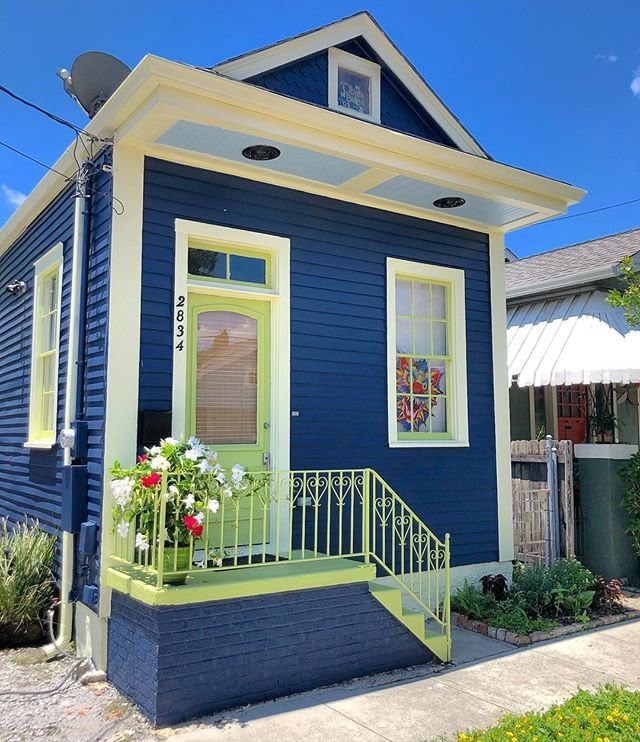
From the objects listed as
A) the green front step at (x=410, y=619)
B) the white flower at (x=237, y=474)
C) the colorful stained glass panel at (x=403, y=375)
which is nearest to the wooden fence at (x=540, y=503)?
the colorful stained glass panel at (x=403, y=375)

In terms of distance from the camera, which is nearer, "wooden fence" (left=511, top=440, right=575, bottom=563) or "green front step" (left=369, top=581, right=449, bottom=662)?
"green front step" (left=369, top=581, right=449, bottom=662)

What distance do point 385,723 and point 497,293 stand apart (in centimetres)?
471

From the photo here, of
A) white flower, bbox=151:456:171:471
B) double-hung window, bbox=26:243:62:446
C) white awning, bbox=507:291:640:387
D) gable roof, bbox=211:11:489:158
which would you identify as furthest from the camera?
white awning, bbox=507:291:640:387

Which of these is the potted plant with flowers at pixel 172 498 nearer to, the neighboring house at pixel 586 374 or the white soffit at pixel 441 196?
the white soffit at pixel 441 196

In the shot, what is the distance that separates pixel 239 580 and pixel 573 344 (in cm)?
555

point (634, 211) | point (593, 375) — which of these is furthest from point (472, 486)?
point (634, 211)

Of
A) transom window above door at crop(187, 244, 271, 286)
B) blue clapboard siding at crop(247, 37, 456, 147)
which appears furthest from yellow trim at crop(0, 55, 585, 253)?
blue clapboard siding at crop(247, 37, 456, 147)

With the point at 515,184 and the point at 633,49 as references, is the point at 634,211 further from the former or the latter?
the point at 515,184

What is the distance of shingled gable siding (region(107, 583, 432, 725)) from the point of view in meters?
4.03

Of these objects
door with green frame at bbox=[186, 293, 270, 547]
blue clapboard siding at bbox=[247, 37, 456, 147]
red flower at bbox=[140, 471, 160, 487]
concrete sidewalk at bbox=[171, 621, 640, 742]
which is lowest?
concrete sidewalk at bbox=[171, 621, 640, 742]

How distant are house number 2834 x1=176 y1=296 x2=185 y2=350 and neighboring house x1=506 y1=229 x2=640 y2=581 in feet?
15.6

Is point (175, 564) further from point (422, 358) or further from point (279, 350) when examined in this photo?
point (422, 358)

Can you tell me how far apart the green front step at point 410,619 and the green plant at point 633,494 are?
3276mm

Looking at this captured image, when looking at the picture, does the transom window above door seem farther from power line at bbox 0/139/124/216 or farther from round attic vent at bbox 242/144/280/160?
round attic vent at bbox 242/144/280/160
